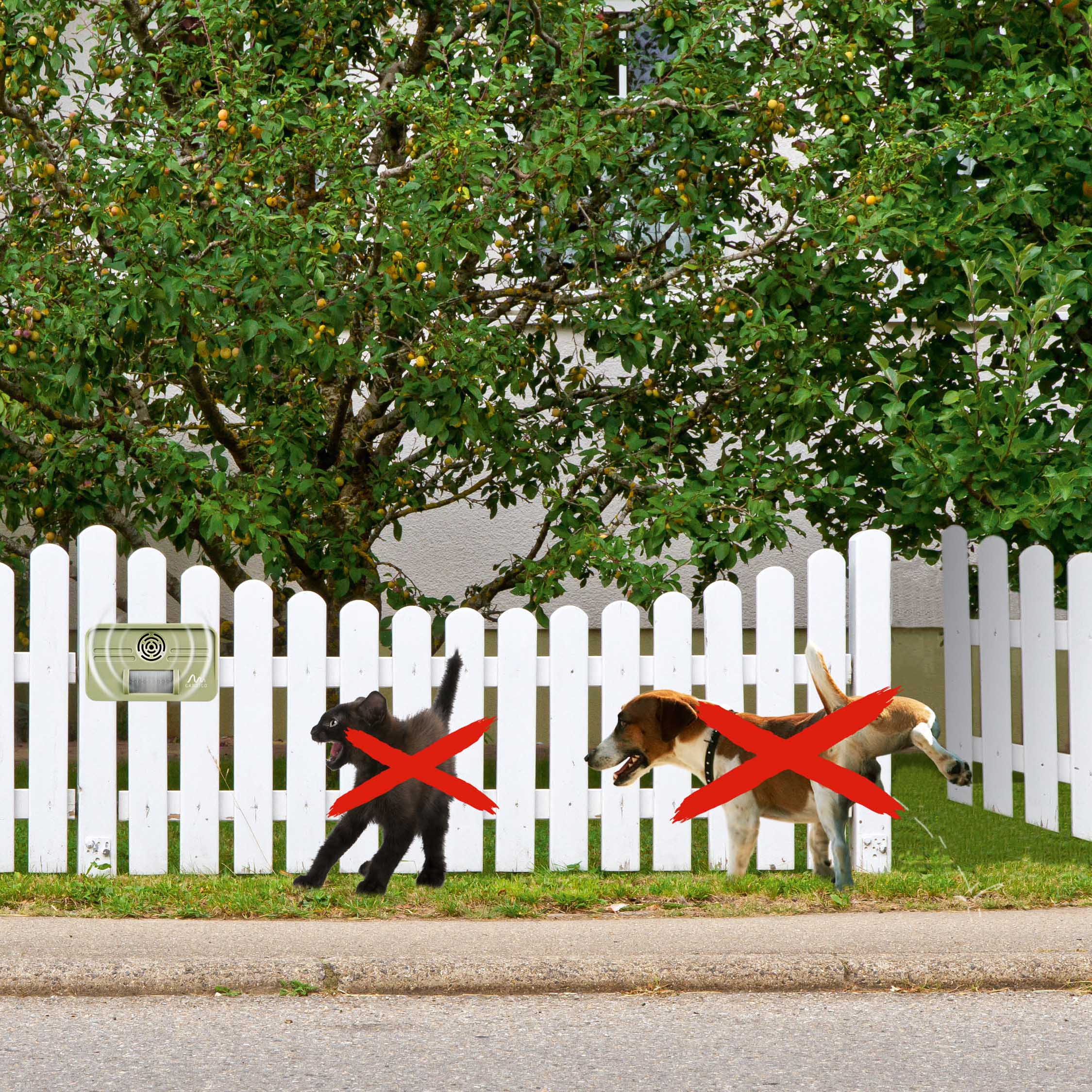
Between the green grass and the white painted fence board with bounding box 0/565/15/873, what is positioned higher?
the white painted fence board with bounding box 0/565/15/873

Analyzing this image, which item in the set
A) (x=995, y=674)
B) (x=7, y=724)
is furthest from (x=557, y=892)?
(x=995, y=674)

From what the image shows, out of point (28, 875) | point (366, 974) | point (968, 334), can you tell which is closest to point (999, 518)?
point (968, 334)

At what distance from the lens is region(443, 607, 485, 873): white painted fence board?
5742mm

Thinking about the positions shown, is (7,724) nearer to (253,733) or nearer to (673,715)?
(253,733)

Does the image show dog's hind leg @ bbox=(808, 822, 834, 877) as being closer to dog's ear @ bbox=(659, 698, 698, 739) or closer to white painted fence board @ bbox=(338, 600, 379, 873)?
dog's ear @ bbox=(659, 698, 698, 739)

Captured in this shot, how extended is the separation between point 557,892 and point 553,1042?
4.88 feet

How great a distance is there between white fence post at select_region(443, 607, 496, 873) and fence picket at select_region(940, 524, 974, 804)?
9.99ft

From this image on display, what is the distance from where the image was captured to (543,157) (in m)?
6.57

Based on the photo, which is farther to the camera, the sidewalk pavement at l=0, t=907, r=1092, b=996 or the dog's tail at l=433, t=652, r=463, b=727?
the dog's tail at l=433, t=652, r=463, b=727

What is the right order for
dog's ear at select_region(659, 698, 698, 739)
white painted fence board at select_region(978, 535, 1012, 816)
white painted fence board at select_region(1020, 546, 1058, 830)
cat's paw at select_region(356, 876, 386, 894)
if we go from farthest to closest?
white painted fence board at select_region(978, 535, 1012, 816) < white painted fence board at select_region(1020, 546, 1058, 830) < dog's ear at select_region(659, 698, 698, 739) < cat's paw at select_region(356, 876, 386, 894)

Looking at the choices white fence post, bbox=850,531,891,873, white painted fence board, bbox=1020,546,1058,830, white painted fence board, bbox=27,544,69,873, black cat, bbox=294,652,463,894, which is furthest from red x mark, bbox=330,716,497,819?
white painted fence board, bbox=1020,546,1058,830

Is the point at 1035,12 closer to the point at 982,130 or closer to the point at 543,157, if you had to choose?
the point at 982,130

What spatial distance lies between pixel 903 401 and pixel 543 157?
2393 millimetres

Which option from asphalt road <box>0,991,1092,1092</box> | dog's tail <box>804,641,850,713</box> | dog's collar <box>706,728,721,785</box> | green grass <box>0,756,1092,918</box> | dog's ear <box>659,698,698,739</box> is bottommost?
asphalt road <box>0,991,1092,1092</box>
